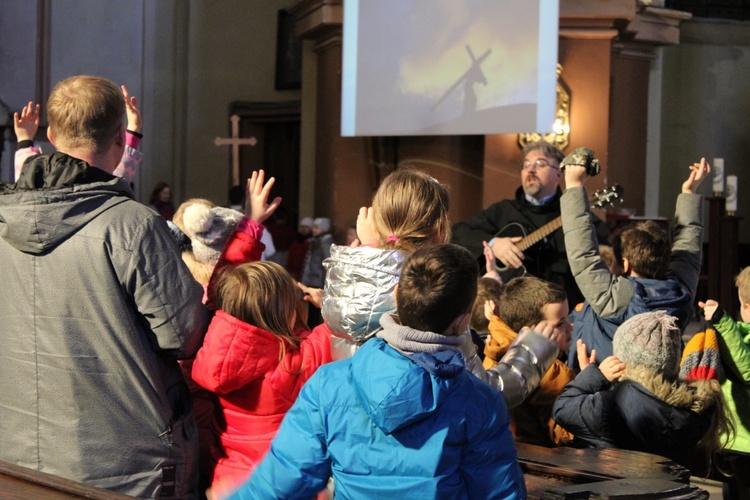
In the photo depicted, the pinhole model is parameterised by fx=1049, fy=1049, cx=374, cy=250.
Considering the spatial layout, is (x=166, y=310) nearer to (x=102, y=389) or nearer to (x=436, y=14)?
(x=102, y=389)

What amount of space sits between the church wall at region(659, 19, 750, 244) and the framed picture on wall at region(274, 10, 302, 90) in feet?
13.0

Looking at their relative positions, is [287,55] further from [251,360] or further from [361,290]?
[361,290]

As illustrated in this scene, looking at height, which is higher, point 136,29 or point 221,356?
point 136,29

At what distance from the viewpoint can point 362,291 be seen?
7.51 feet

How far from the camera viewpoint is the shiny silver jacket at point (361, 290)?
2271mm

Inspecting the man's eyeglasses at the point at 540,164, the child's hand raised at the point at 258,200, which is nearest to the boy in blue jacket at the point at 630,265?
the man's eyeglasses at the point at 540,164

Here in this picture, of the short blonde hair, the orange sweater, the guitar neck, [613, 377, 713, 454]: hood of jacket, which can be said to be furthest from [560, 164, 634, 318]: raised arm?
the guitar neck

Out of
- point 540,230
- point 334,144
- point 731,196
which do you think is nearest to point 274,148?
point 334,144

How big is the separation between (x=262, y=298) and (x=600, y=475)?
3.05 ft

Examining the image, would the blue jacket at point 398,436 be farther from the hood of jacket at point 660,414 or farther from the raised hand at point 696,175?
the raised hand at point 696,175

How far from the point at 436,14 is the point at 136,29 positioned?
4.18 metres

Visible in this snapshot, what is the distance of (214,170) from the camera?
38.1ft

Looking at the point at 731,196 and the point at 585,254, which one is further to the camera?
the point at 731,196

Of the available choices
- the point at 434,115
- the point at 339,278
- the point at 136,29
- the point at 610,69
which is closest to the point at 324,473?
A: the point at 339,278
